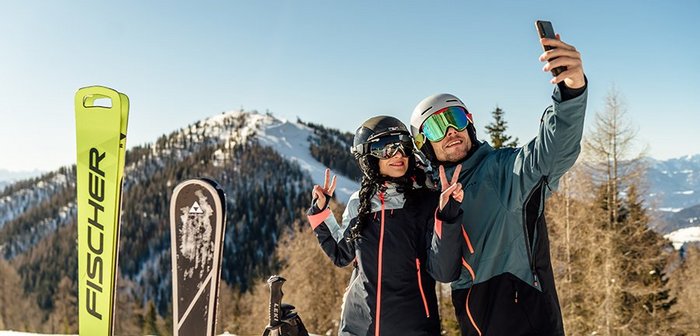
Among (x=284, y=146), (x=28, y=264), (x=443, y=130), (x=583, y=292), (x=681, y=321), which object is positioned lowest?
(x=681, y=321)

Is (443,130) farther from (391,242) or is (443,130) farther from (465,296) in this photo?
(465,296)

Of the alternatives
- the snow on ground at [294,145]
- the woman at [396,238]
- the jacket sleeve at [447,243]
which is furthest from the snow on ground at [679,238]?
the snow on ground at [294,145]

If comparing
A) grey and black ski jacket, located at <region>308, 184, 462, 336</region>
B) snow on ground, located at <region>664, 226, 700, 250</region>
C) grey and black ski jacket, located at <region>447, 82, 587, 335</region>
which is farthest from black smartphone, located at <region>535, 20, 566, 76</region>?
snow on ground, located at <region>664, 226, 700, 250</region>

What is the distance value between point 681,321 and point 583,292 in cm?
386

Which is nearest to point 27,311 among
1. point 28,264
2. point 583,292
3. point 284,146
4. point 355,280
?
point 28,264

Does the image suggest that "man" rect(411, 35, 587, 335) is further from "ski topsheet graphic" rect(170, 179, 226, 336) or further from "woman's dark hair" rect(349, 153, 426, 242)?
"ski topsheet graphic" rect(170, 179, 226, 336)

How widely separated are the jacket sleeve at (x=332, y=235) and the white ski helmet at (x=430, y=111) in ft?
2.09

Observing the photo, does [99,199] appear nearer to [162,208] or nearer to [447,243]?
[447,243]

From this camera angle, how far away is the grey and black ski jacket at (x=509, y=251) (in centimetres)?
235

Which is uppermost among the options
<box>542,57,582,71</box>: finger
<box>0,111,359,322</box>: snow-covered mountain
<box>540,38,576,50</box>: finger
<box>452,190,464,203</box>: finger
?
<box>0,111,359,322</box>: snow-covered mountain

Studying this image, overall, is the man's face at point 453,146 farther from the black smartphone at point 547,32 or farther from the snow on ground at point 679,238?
the snow on ground at point 679,238

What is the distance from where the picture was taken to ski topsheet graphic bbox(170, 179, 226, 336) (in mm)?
3855

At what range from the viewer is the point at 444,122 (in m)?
2.69

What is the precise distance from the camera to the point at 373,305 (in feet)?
8.51
